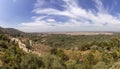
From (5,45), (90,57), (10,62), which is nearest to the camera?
(10,62)

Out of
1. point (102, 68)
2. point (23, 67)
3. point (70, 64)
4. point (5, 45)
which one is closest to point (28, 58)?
point (23, 67)

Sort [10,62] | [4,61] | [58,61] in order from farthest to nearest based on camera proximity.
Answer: [4,61] → [10,62] → [58,61]

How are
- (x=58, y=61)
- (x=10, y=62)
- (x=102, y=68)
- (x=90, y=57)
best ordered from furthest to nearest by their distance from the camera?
(x=90, y=57) → (x=10, y=62) → (x=58, y=61) → (x=102, y=68)

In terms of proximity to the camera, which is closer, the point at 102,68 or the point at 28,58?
the point at 102,68

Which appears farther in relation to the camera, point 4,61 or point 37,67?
point 4,61

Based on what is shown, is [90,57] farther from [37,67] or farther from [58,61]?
[37,67]

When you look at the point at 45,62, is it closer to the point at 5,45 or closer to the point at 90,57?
the point at 90,57

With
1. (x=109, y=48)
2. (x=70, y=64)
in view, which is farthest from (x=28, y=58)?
(x=109, y=48)

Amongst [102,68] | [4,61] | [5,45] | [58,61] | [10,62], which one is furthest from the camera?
[5,45]
